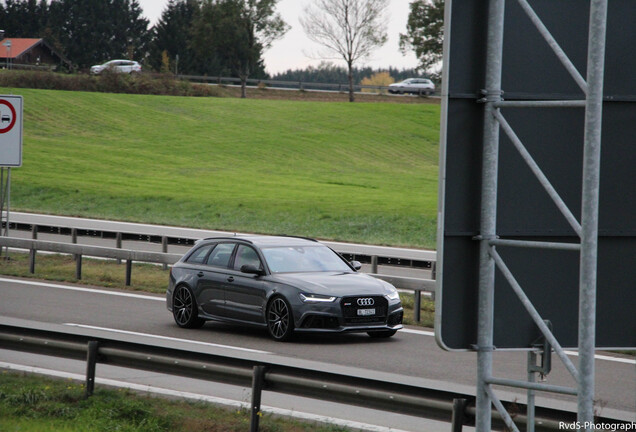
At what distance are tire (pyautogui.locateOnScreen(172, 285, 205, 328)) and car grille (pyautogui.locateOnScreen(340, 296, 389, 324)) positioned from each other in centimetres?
266

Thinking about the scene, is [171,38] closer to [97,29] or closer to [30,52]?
[97,29]

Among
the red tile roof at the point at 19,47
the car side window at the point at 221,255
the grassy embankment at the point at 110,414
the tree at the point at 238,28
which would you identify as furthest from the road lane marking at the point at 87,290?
the red tile roof at the point at 19,47

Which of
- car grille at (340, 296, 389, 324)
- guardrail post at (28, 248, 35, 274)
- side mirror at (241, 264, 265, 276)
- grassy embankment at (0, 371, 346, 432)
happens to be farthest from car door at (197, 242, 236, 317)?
guardrail post at (28, 248, 35, 274)

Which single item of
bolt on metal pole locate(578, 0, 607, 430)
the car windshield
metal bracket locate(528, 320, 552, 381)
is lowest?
the car windshield

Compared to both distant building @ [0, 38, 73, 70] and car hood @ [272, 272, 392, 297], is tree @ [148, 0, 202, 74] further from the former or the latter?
car hood @ [272, 272, 392, 297]

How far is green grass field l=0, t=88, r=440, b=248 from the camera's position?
3847 cm

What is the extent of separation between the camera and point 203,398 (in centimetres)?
995

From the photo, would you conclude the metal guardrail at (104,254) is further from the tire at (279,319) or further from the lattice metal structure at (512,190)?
the lattice metal structure at (512,190)

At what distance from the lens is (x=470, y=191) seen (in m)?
4.82

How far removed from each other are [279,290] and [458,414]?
8001 millimetres

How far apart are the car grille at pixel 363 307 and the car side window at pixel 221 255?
2.34 meters

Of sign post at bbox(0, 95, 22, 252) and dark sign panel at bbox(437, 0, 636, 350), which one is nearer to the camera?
dark sign panel at bbox(437, 0, 636, 350)

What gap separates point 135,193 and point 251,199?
17.2ft

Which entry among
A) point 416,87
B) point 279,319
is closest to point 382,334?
point 279,319
